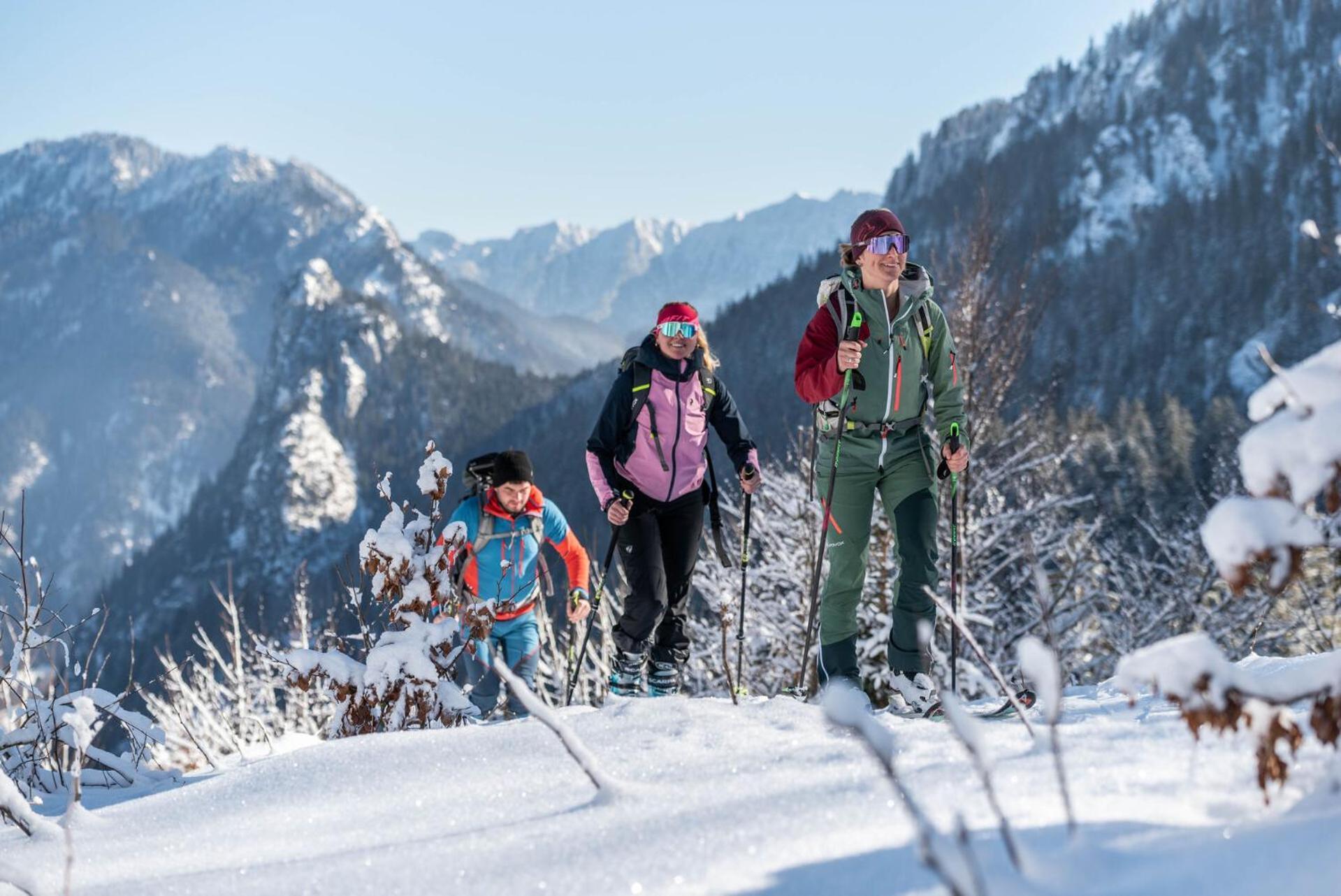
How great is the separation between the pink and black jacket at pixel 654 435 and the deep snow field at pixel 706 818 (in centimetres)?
203

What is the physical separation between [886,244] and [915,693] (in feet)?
5.94

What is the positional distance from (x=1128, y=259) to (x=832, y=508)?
10543cm

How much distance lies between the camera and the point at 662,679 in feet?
15.4

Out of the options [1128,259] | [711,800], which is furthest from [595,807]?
[1128,259]

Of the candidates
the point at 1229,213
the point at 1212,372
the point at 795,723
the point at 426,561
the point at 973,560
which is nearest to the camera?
the point at 795,723

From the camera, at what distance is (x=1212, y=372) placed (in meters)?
78.8

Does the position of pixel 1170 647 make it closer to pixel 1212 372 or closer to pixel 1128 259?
pixel 1212 372

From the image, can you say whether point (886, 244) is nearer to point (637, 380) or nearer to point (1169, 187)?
point (637, 380)

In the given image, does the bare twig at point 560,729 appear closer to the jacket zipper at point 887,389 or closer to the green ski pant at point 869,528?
the green ski pant at point 869,528

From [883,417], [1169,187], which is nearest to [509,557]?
[883,417]

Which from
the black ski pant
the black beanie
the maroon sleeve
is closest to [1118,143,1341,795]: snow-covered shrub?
the maroon sleeve

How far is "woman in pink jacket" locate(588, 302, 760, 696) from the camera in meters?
4.40

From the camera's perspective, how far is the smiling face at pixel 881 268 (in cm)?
389

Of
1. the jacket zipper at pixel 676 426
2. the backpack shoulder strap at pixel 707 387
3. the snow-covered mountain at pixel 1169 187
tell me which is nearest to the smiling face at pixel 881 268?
the backpack shoulder strap at pixel 707 387
